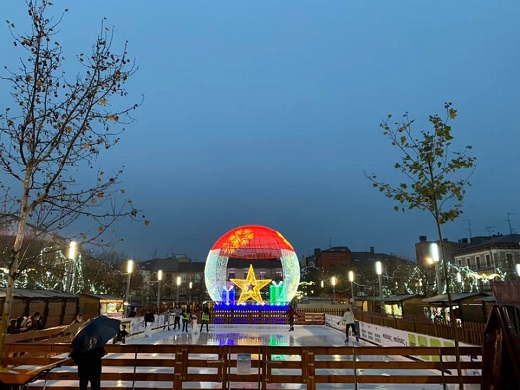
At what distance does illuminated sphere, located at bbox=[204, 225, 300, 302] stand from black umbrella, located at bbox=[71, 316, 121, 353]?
23.9 m

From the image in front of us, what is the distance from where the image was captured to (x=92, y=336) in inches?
262

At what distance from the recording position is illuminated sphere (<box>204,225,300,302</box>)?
30859mm

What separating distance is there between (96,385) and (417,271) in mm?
50169

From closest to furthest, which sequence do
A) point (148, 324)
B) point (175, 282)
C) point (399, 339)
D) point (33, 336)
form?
point (33, 336) → point (399, 339) → point (148, 324) → point (175, 282)

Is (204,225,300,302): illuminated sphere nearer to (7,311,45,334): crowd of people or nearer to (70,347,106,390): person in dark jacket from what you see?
(7,311,45,334): crowd of people

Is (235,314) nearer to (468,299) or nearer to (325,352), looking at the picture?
(468,299)

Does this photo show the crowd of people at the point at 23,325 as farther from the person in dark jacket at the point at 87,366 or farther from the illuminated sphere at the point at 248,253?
the illuminated sphere at the point at 248,253

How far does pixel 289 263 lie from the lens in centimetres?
3106

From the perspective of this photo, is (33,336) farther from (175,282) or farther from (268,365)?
(175,282)

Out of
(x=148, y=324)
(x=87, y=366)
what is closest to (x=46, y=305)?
(x=148, y=324)

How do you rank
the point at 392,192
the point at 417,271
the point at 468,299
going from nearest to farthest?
the point at 392,192 → the point at 468,299 → the point at 417,271

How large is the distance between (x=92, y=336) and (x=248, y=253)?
24335 millimetres

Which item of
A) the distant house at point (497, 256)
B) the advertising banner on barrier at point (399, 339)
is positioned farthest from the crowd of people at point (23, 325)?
the distant house at point (497, 256)

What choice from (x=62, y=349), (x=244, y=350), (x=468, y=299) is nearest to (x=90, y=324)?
(x=62, y=349)
